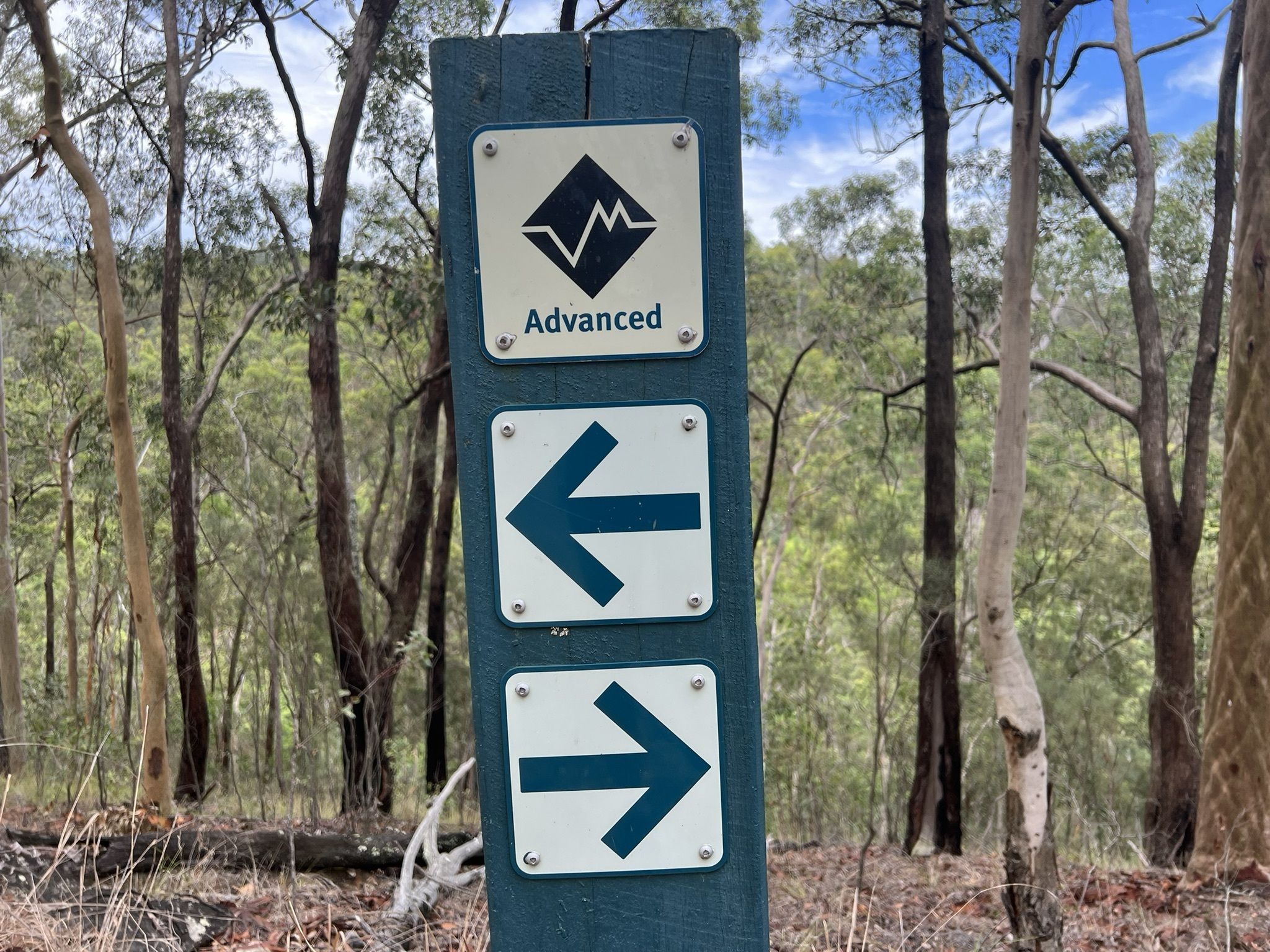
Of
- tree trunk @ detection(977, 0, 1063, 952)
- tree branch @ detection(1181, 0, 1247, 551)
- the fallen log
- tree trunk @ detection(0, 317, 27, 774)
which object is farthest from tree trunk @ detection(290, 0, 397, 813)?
tree branch @ detection(1181, 0, 1247, 551)

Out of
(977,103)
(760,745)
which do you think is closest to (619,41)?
(760,745)

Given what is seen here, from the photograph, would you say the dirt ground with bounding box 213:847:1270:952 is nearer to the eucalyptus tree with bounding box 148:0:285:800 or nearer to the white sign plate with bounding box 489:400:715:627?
the white sign plate with bounding box 489:400:715:627

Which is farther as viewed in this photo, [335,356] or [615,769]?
[335,356]

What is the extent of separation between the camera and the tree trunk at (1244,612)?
5.79 m

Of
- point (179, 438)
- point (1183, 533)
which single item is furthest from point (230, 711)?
point (1183, 533)

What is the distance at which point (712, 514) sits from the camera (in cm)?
Result: 131

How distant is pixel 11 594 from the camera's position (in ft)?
45.7

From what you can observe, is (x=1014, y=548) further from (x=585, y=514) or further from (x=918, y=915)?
(x=585, y=514)

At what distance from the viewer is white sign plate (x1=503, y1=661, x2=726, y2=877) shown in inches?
51.3

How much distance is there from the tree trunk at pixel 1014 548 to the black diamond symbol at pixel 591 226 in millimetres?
3430

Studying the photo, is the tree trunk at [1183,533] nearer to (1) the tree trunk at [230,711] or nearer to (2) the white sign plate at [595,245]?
(1) the tree trunk at [230,711]

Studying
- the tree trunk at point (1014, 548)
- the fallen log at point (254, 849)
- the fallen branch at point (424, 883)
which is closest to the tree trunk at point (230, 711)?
the fallen log at point (254, 849)

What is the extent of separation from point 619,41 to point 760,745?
0.90m

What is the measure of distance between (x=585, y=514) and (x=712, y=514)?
0.51 feet
